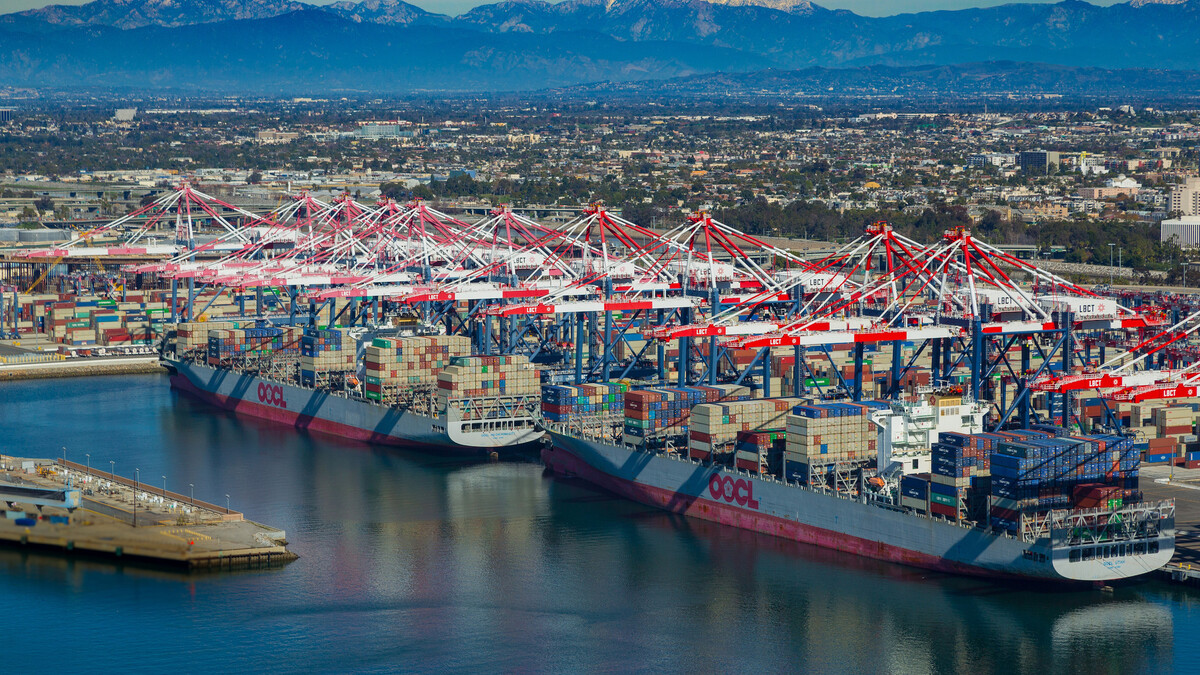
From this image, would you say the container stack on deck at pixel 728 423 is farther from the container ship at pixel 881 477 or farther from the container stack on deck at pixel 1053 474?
the container stack on deck at pixel 1053 474

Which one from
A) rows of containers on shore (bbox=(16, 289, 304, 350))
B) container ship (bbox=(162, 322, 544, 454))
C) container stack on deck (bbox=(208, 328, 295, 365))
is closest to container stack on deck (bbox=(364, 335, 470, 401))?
container ship (bbox=(162, 322, 544, 454))

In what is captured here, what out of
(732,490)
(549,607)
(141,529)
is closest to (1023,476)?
(732,490)

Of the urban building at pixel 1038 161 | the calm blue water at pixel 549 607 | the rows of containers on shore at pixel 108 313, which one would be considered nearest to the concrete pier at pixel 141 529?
the calm blue water at pixel 549 607

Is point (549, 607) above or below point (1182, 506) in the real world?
below

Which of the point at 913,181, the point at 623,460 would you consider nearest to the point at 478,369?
the point at 623,460

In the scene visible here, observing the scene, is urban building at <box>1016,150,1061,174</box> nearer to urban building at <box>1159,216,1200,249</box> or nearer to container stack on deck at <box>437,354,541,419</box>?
urban building at <box>1159,216,1200,249</box>

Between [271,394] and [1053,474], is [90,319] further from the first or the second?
[1053,474]

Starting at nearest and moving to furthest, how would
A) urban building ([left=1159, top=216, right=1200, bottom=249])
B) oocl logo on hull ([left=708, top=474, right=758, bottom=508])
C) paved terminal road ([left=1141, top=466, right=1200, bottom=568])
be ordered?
paved terminal road ([left=1141, top=466, right=1200, bottom=568])
oocl logo on hull ([left=708, top=474, right=758, bottom=508])
urban building ([left=1159, top=216, right=1200, bottom=249])
